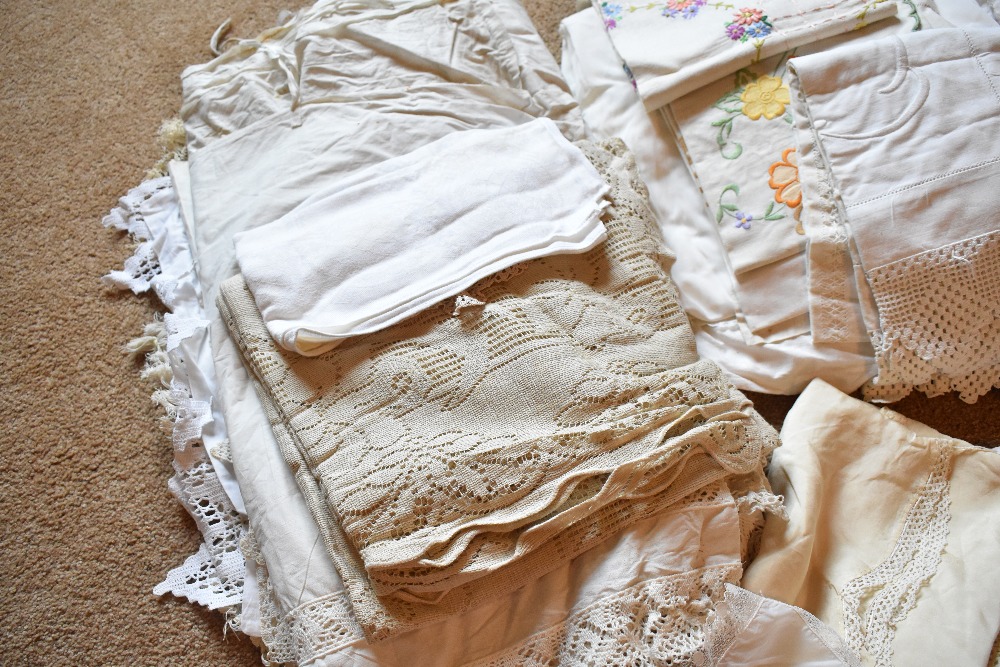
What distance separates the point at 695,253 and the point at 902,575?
485 mm

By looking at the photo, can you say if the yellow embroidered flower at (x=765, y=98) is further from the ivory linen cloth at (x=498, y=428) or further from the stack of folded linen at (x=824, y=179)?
the ivory linen cloth at (x=498, y=428)

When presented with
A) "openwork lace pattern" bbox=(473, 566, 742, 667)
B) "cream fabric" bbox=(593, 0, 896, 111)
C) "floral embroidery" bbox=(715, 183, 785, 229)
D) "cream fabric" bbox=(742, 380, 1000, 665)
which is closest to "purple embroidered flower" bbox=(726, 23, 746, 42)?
"cream fabric" bbox=(593, 0, 896, 111)

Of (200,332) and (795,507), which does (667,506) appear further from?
(200,332)

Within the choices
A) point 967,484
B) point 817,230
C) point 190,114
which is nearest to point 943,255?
point 817,230

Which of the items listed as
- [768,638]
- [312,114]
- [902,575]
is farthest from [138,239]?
[902,575]

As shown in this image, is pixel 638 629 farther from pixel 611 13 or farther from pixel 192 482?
pixel 611 13

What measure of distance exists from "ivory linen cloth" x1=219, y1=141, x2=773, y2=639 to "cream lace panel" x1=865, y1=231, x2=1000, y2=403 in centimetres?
22

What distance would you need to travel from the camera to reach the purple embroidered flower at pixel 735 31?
1.12m

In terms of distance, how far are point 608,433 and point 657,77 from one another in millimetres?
549

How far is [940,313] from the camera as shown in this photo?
0.99 meters

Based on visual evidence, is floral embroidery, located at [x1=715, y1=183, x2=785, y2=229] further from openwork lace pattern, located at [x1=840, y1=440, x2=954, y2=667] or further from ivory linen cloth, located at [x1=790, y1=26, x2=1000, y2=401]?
openwork lace pattern, located at [x1=840, y1=440, x2=954, y2=667]

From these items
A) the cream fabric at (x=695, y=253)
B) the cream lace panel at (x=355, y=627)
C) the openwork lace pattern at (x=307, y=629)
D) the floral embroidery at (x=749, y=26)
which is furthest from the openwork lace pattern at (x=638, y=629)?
the floral embroidery at (x=749, y=26)

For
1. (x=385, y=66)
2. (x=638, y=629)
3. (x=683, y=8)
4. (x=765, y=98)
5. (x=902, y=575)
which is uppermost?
(x=385, y=66)

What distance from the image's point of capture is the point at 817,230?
3.35ft
